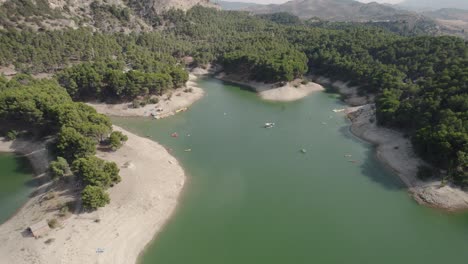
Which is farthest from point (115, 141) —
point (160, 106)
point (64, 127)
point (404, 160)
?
point (404, 160)

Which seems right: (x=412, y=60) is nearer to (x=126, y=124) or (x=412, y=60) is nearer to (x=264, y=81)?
(x=264, y=81)

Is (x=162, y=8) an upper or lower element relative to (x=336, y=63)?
upper

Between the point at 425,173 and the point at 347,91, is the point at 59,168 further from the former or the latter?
the point at 347,91

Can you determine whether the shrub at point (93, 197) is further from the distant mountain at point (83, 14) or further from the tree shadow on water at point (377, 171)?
the distant mountain at point (83, 14)

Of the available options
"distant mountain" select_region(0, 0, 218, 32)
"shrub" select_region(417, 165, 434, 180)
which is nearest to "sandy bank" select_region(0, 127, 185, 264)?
"shrub" select_region(417, 165, 434, 180)

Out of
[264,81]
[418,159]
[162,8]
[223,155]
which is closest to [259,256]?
[223,155]
